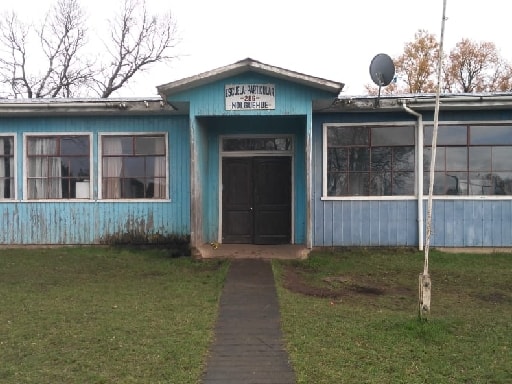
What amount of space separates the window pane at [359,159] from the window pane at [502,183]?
271cm

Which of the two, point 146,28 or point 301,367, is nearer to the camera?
point 301,367

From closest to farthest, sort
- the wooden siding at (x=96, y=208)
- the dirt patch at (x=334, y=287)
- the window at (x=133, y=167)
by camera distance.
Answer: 1. the dirt patch at (x=334, y=287)
2. the wooden siding at (x=96, y=208)
3. the window at (x=133, y=167)

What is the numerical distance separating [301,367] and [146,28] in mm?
33617

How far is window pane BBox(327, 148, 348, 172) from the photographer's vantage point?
1088 centimetres

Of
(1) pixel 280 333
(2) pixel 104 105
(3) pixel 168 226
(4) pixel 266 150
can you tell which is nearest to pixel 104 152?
(2) pixel 104 105

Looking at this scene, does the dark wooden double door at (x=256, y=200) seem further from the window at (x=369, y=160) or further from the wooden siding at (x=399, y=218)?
the window at (x=369, y=160)

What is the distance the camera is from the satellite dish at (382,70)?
10.2 metres

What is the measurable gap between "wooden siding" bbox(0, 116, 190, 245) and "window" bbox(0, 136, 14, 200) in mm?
211

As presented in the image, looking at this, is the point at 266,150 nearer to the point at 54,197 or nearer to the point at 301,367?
the point at 54,197

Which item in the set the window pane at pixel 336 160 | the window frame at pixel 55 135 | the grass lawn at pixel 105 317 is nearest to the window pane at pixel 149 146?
the window frame at pixel 55 135

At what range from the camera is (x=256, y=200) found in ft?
37.5

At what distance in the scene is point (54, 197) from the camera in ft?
37.0

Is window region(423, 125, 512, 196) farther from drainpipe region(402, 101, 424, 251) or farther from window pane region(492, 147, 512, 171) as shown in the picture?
drainpipe region(402, 101, 424, 251)

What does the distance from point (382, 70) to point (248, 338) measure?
6.81 m
